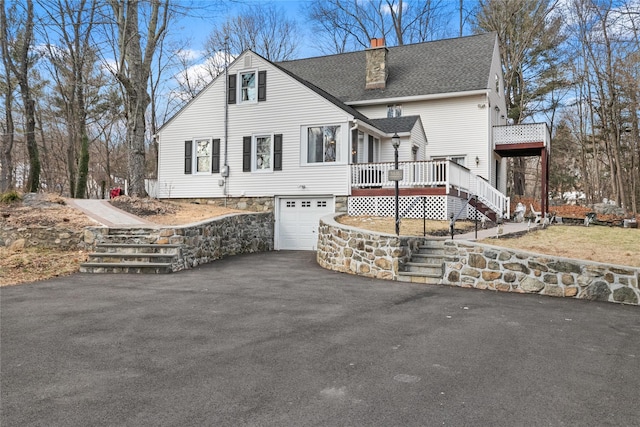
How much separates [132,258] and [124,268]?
367mm

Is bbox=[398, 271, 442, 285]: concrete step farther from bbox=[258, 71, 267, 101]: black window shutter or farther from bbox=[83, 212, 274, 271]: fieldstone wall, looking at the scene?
bbox=[258, 71, 267, 101]: black window shutter

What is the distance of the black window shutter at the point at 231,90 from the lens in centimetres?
1692

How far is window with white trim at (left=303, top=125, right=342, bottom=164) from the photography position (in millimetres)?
15312

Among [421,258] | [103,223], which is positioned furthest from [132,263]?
[421,258]

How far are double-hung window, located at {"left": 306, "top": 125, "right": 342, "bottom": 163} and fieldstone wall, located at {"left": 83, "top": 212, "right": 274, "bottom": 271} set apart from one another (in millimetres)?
3265

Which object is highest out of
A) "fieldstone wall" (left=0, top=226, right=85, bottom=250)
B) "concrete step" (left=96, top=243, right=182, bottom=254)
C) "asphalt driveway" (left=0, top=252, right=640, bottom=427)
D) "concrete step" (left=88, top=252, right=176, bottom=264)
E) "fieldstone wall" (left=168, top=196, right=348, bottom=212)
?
"fieldstone wall" (left=168, top=196, right=348, bottom=212)

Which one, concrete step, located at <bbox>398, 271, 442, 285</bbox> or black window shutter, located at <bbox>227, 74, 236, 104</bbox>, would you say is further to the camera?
black window shutter, located at <bbox>227, 74, 236, 104</bbox>

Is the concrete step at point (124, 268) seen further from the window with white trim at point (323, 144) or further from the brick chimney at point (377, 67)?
the brick chimney at point (377, 67)

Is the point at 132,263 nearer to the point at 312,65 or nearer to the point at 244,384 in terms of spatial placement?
the point at 244,384

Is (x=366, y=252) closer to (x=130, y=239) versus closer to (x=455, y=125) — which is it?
(x=130, y=239)

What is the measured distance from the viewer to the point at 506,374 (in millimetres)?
3709

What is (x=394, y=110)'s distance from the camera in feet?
63.4

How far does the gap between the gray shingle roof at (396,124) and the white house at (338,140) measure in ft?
0.19

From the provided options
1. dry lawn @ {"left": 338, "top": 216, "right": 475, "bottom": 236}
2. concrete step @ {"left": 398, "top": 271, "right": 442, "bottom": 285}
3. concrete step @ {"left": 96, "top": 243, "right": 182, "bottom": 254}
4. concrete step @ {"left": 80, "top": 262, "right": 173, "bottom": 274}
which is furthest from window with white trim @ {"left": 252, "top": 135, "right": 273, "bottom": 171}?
→ concrete step @ {"left": 398, "top": 271, "right": 442, "bottom": 285}
